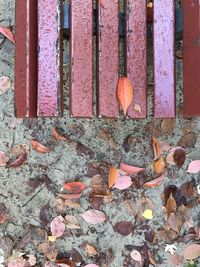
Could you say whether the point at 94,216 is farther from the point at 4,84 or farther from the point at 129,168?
the point at 4,84

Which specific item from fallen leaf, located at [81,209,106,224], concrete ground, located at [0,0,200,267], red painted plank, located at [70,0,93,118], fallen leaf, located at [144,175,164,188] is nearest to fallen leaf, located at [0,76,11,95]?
concrete ground, located at [0,0,200,267]

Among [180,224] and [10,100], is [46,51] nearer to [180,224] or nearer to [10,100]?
[10,100]

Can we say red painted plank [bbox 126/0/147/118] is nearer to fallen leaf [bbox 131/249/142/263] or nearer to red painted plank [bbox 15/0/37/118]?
red painted plank [bbox 15/0/37/118]

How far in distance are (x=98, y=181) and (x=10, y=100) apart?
0.56m

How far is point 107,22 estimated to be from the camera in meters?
2.10

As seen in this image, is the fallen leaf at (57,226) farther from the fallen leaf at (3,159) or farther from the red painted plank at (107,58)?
the red painted plank at (107,58)

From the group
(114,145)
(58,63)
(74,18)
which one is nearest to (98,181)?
(114,145)

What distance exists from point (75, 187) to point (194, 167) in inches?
22.6

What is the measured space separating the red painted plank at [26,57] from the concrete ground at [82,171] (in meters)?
Result: 0.28

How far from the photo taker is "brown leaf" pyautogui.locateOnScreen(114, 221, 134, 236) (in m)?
2.44

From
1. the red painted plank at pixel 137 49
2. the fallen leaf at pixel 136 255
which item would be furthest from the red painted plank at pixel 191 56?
the fallen leaf at pixel 136 255

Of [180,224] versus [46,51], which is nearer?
[46,51]

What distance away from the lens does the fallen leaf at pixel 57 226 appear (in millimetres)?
2414

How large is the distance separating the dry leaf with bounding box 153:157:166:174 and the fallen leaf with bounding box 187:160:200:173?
0.41ft
